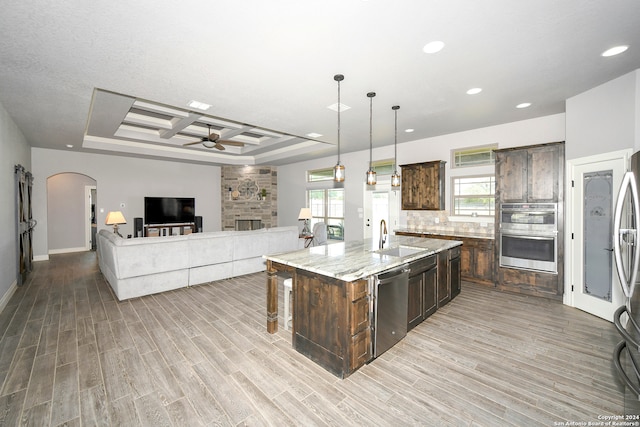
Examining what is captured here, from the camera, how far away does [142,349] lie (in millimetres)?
2781

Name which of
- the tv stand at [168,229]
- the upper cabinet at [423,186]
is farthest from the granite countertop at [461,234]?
the tv stand at [168,229]

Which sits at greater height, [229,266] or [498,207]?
[498,207]

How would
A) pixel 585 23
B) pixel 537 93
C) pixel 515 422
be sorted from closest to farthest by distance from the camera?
pixel 515 422
pixel 585 23
pixel 537 93

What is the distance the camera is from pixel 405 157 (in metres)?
6.48

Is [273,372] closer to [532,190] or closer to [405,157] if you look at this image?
[532,190]

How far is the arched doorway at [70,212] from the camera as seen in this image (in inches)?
322

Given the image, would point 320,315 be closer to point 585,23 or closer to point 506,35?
point 506,35

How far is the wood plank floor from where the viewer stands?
1.94 metres

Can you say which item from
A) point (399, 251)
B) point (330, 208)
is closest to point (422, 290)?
point (399, 251)

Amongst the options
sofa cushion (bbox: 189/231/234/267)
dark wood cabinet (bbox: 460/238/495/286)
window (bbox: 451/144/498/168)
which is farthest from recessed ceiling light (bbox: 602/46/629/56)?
sofa cushion (bbox: 189/231/234/267)

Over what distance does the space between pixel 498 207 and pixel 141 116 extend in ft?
24.7

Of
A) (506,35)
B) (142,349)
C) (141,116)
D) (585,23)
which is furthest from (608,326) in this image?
(141,116)

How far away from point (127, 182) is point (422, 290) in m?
8.92

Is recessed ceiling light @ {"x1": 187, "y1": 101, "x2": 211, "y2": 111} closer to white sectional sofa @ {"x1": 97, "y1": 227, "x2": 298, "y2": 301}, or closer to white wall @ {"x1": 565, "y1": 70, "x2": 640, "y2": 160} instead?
white sectional sofa @ {"x1": 97, "y1": 227, "x2": 298, "y2": 301}
